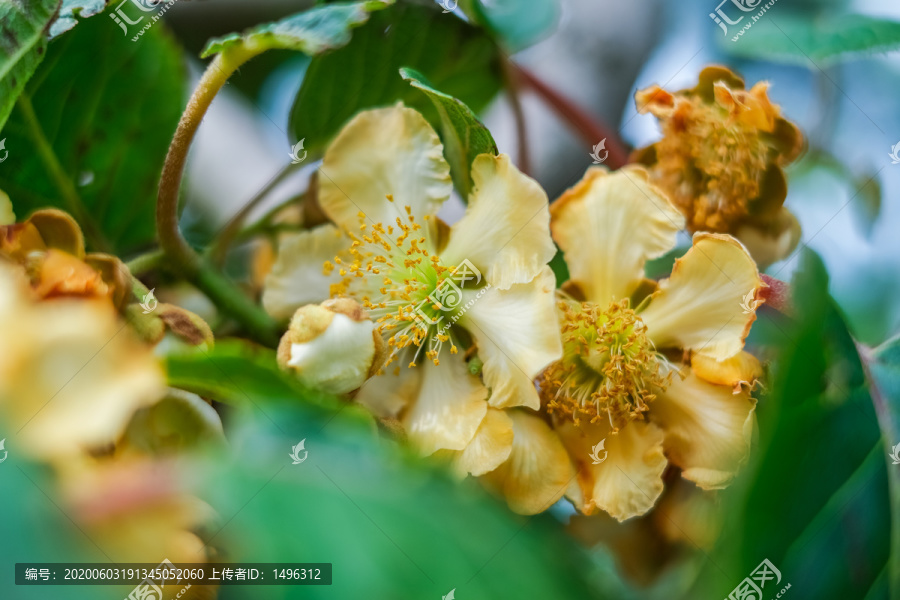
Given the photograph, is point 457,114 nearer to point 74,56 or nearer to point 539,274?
point 539,274

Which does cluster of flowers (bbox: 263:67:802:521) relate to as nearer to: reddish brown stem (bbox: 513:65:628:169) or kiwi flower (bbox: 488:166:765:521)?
kiwi flower (bbox: 488:166:765:521)

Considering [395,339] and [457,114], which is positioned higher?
[457,114]

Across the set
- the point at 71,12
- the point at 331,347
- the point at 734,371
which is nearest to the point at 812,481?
the point at 734,371

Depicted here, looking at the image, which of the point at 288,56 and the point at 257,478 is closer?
the point at 257,478

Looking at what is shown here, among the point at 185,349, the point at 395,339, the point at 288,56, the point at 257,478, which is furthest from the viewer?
the point at 288,56

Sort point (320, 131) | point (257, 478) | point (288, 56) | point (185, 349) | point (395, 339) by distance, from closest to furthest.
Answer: point (257, 478) → point (185, 349) → point (395, 339) → point (320, 131) → point (288, 56)

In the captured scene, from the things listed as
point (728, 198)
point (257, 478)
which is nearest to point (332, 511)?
point (257, 478)

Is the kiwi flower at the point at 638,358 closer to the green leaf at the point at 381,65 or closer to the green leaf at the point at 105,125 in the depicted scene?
the green leaf at the point at 381,65
